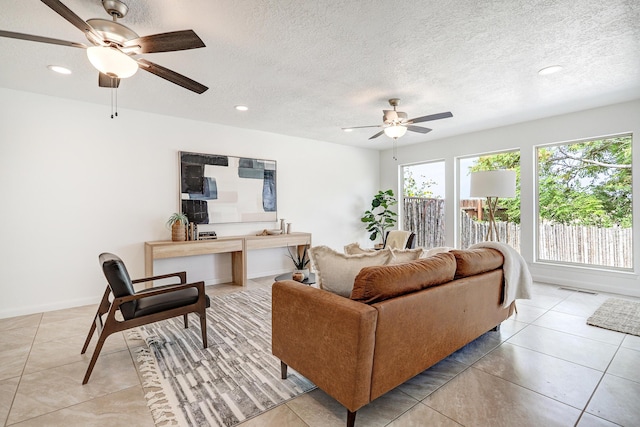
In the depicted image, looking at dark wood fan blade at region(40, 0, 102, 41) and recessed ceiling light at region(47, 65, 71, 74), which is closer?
dark wood fan blade at region(40, 0, 102, 41)

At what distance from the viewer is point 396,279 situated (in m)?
1.69

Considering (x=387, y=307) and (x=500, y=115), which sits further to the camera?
(x=500, y=115)

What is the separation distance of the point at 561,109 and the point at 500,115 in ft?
2.45

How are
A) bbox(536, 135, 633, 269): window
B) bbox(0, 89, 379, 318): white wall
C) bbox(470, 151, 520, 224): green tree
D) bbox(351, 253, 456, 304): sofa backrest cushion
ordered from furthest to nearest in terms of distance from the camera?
bbox(470, 151, 520, 224): green tree < bbox(536, 135, 633, 269): window < bbox(0, 89, 379, 318): white wall < bbox(351, 253, 456, 304): sofa backrest cushion

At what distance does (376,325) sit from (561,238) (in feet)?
14.8

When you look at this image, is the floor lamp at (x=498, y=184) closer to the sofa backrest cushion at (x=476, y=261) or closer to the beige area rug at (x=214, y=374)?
the sofa backrest cushion at (x=476, y=261)

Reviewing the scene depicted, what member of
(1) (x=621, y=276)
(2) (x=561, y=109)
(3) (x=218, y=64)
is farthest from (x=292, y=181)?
(1) (x=621, y=276)

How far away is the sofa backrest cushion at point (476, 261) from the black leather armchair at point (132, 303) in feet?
6.82

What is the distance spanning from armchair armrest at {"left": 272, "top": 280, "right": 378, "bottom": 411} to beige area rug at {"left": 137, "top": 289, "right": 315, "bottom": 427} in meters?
0.26

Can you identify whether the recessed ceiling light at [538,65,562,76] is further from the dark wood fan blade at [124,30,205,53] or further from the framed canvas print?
the framed canvas print

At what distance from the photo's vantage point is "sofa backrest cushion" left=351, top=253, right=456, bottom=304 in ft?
5.32

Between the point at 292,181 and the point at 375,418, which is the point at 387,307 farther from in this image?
the point at 292,181

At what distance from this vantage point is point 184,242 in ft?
13.1

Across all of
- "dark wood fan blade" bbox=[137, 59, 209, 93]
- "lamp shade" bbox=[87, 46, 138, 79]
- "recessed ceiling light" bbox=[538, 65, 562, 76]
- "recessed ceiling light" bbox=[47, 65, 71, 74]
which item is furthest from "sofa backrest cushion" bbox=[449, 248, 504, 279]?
"recessed ceiling light" bbox=[47, 65, 71, 74]
